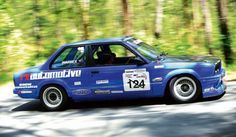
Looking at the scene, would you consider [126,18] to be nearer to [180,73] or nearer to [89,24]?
[89,24]

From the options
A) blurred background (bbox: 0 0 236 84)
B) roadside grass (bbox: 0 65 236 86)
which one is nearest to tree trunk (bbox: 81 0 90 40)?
blurred background (bbox: 0 0 236 84)

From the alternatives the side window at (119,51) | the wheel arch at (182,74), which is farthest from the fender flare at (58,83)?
the wheel arch at (182,74)

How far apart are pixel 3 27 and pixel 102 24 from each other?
4.22 meters

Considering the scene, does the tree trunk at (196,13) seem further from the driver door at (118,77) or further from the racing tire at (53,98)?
the racing tire at (53,98)

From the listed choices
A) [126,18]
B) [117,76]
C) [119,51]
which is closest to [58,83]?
[117,76]

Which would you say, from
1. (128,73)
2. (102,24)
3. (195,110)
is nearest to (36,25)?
(102,24)

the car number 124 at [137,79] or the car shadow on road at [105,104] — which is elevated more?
the car number 124 at [137,79]

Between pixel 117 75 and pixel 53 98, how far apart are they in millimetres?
1786

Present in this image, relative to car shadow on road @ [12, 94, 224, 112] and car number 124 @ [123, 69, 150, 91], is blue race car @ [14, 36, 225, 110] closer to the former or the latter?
car number 124 @ [123, 69, 150, 91]

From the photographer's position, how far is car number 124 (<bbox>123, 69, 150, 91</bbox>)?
29.0 ft

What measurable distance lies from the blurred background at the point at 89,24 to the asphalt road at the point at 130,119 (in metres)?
6.26

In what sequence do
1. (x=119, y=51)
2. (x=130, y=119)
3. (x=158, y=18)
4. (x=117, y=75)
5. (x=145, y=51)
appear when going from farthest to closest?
(x=158, y=18) < (x=119, y=51) < (x=145, y=51) < (x=117, y=75) < (x=130, y=119)

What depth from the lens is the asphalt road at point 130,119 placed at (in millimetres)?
6992

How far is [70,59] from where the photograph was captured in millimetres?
9461
